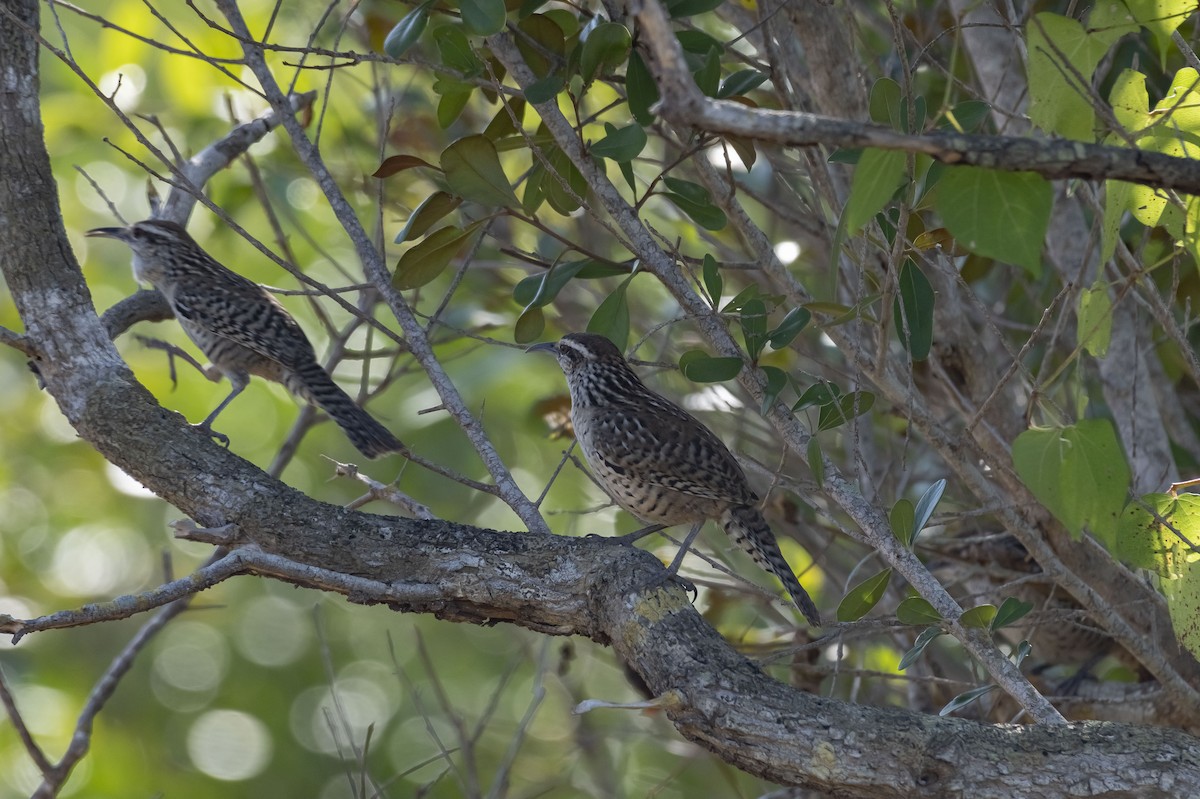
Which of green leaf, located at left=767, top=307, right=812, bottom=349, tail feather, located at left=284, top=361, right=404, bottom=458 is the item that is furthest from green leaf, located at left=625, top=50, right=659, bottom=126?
tail feather, located at left=284, top=361, right=404, bottom=458

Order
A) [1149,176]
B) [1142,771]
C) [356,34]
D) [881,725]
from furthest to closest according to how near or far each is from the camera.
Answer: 1. [356,34]
2. [881,725]
3. [1142,771]
4. [1149,176]

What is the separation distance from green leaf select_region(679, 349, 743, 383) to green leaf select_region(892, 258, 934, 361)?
0.40 m

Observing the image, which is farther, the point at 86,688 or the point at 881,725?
the point at 86,688

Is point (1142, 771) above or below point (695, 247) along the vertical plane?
below

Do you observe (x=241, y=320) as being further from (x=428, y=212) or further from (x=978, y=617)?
(x=978, y=617)

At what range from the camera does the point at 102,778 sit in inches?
242

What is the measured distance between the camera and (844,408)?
3023 millimetres

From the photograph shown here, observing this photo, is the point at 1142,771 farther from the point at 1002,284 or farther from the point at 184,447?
the point at 1002,284

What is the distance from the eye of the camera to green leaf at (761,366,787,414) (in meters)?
2.83

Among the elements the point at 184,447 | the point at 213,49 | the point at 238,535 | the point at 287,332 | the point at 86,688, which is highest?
the point at 213,49

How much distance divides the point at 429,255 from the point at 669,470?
126 cm

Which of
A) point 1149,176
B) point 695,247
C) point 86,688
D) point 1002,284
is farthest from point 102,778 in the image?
point 1149,176

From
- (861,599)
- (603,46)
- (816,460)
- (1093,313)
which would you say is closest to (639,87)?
(603,46)

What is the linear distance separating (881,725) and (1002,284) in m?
3.60
